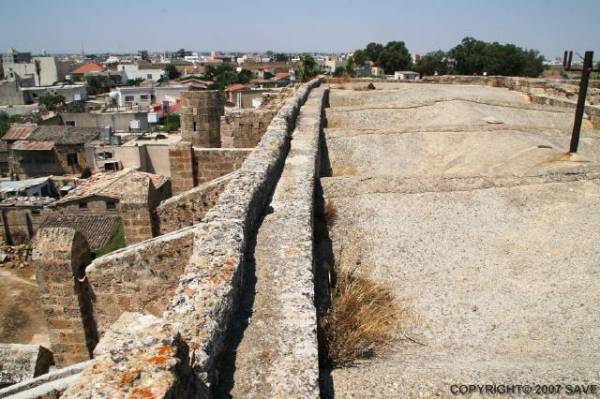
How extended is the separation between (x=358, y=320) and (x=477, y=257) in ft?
6.55

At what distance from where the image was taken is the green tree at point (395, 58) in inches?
2119

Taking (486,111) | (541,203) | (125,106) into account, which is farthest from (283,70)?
(541,203)

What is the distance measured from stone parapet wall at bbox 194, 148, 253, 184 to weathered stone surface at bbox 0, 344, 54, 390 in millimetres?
5024

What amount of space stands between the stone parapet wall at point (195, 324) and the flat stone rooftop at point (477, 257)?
929 millimetres

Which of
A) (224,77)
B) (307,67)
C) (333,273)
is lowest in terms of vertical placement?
(333,273)

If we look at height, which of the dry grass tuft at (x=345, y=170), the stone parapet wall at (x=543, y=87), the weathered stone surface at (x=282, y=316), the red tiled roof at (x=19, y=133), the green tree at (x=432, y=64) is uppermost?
the green tree at (x=432, y=64)

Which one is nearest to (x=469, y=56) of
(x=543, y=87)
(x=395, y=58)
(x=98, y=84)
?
(x=395, y=58)

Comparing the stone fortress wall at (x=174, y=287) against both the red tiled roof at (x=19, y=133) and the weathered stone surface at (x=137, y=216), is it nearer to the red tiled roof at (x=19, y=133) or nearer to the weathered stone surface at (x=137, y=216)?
the weathered stone surface at (x=137, y=216)

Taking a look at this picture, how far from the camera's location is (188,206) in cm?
678

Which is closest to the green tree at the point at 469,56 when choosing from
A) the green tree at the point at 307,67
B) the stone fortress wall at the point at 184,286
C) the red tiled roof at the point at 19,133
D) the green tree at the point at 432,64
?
the green tree at the point at 432,64

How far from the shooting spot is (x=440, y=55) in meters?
57.2

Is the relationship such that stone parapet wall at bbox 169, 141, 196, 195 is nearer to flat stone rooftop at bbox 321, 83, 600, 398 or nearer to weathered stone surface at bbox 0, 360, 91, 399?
flat stone rooftop at bbox 321, 83, 600, 398

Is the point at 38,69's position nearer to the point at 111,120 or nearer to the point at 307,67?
the point at 111,120

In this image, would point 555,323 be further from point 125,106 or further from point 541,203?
point 125,106
